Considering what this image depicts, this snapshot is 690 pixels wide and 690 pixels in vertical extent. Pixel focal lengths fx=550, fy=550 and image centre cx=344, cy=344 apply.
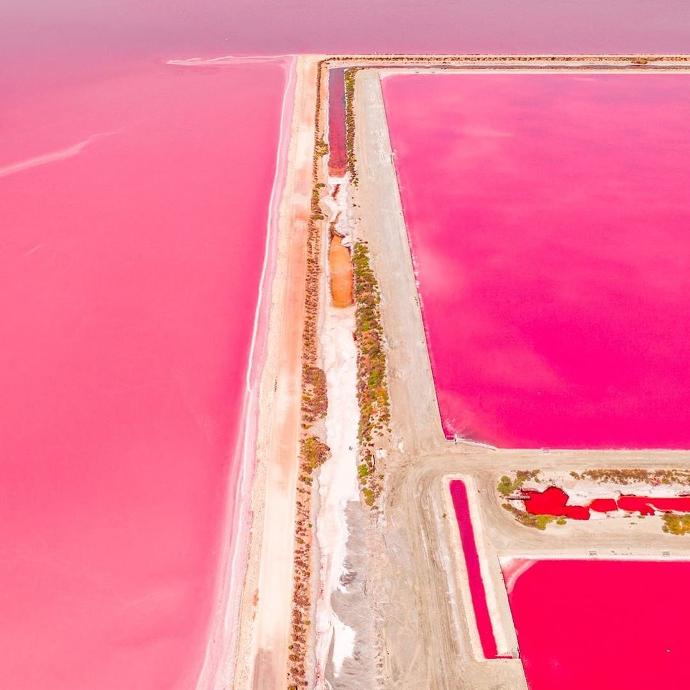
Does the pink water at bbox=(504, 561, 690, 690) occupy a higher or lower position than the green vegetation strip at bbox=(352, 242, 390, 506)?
lower

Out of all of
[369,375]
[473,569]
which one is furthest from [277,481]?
[473,569]

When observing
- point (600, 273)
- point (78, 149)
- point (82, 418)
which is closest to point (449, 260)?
point (600, 273)

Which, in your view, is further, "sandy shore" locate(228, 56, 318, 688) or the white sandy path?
the white sandy path

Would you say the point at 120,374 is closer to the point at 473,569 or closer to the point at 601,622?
the point at 473,569

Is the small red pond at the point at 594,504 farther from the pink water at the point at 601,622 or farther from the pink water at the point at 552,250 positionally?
the pink water at the point at 552,250

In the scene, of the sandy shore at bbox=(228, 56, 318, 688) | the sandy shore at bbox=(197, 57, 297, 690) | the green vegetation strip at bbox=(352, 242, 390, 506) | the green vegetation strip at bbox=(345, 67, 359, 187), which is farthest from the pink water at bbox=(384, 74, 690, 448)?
the sandy shore at bbox=(197, 57, 297, 690)

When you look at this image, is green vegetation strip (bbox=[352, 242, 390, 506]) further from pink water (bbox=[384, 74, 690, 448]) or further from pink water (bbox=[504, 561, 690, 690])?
pink water (bbox=[504, 561, 690, 690])

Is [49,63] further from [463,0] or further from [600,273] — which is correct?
[600,273]
